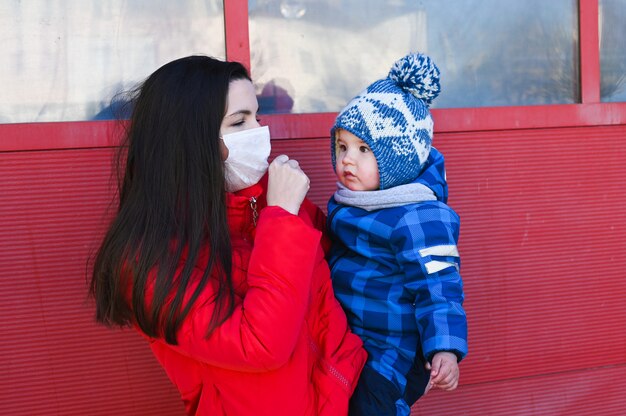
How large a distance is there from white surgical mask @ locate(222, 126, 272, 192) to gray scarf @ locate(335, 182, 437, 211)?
11.7 inches

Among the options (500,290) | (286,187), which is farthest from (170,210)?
(500,290)

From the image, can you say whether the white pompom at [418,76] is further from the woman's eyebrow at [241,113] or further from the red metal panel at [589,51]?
the red metal panel at [589,51]

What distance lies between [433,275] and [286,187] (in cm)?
46

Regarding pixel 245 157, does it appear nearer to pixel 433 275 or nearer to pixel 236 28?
pixel 433 275

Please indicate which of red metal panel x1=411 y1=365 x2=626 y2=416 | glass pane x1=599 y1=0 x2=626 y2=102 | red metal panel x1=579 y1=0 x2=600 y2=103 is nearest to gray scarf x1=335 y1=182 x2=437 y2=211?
red metal panel x1=411 y1=365 x2=626 y2=416

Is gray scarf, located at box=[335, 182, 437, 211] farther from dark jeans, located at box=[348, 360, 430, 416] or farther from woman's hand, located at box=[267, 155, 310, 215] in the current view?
dark jeans, located at box=[348, 360, 430, 416]

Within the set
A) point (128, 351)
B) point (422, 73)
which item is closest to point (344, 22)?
point (422, 73)

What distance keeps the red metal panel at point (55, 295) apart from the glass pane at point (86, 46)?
211 millimetres

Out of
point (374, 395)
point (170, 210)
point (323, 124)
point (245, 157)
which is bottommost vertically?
point (374, 395)

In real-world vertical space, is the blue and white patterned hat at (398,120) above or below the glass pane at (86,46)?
below

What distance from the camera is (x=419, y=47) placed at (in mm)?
2842

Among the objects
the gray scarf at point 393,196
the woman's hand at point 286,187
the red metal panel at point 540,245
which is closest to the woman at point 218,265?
the woman's hand at point 286,187

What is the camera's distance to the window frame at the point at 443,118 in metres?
2.40

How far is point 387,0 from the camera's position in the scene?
9.16 feet
